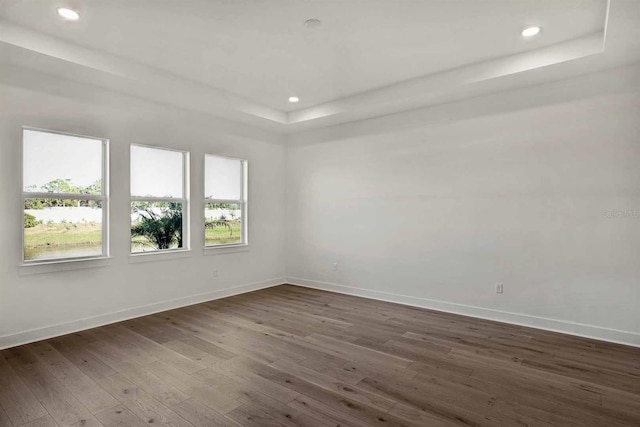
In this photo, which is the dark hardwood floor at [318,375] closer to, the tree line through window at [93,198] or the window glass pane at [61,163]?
the tree line through window at [93,198]

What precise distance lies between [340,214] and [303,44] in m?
2.88

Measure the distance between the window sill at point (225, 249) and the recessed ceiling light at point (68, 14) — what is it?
3.09 m

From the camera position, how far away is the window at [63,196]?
11.9 ft

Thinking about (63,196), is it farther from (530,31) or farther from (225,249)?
(530,31)

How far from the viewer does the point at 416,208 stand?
193 inches

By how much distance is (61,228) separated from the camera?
12.5 feet

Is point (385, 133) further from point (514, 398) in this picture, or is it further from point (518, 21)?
point (514, 398)

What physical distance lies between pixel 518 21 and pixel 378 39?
1.20 meters

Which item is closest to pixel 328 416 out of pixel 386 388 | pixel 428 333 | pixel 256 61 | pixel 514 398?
pixel 386 388

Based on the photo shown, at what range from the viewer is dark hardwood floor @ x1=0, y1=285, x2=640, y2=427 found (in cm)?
227

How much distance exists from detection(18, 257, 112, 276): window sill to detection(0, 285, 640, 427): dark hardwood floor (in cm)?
71

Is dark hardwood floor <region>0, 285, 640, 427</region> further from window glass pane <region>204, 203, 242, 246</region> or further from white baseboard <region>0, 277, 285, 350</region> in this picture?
window glass pane <region>204, 203, 242, 246</region>

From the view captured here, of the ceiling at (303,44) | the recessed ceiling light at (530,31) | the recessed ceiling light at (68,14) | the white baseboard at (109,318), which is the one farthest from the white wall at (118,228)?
the recessed ceiling light at (530,31)

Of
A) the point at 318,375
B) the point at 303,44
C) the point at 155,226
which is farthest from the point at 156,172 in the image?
the point at 318,375
